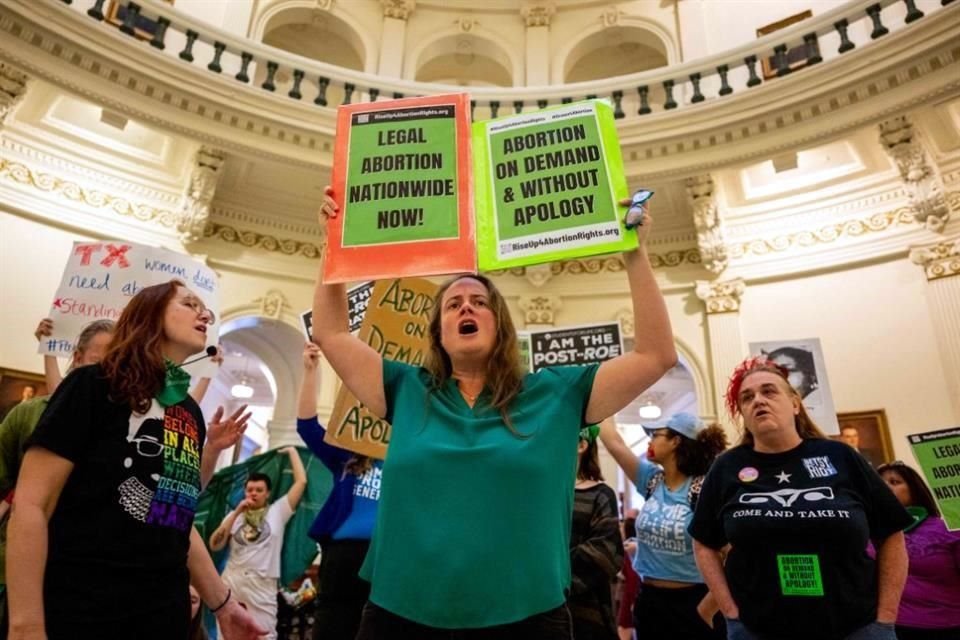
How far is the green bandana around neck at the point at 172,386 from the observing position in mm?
1649

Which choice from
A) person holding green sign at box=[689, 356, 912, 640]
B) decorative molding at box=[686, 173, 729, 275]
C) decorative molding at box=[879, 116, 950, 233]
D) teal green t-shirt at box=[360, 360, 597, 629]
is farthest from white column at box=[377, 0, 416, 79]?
teal green t-shirt at box=[360, 360, 597, 629]

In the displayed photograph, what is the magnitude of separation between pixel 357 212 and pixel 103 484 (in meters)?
0.96

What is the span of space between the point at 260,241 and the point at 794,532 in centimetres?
832

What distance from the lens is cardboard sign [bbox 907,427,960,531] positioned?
3.54m

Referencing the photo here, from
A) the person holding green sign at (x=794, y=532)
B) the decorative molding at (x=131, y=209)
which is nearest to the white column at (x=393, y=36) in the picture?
the decorative molding at (x=131, y=209)

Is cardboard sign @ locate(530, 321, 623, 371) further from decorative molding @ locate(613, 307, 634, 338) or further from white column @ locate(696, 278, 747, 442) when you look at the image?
decorative molding @ locate(613, 307, 634, 338)

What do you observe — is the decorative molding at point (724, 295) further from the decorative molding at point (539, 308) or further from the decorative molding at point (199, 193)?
the decorative molding at point (199, 193)

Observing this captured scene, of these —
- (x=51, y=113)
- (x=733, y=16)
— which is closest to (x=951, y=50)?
(x=733, y=16)

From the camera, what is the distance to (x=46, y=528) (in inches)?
53.4

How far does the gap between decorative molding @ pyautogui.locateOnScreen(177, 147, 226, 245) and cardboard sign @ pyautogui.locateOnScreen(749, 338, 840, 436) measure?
6698 millimetres

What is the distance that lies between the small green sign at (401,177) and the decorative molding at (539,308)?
287 inches

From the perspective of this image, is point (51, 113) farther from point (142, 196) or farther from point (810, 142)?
point (810, 142)

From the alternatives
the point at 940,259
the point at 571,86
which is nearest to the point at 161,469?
the point at 940,259

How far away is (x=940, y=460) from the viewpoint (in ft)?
12.1
